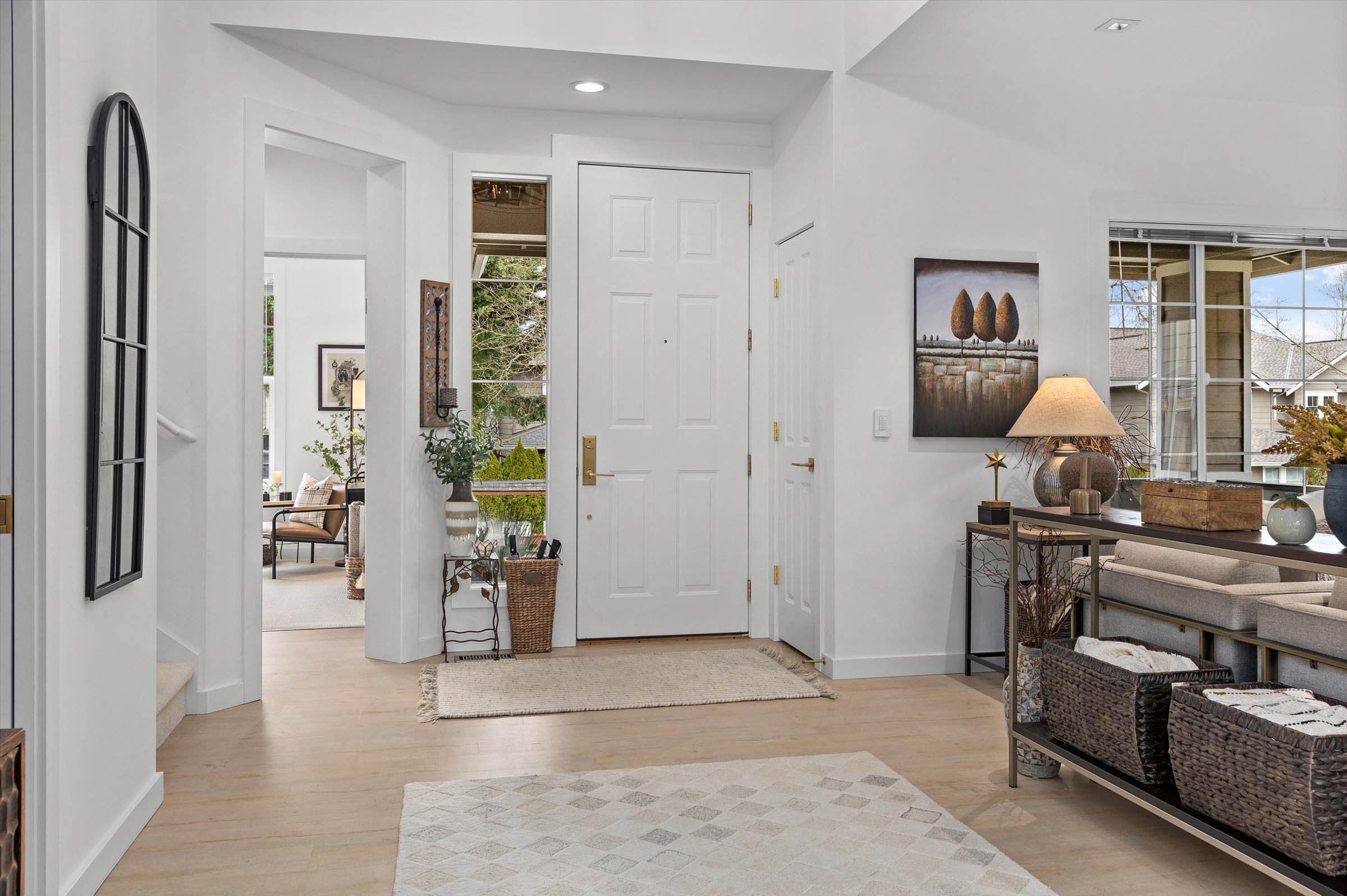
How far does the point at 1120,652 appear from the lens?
107 inches

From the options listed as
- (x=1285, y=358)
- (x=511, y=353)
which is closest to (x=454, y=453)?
(x=511, y=353)

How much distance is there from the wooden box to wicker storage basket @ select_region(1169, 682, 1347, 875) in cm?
40

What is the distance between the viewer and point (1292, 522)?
6.89 ft

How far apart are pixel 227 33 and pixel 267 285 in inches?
209

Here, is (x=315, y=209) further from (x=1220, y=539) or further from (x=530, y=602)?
(x=1220, y=539)

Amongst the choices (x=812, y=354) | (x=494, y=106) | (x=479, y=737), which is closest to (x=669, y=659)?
(x=479, y=737)

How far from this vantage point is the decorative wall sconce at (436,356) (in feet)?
15.3

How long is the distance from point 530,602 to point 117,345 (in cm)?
256

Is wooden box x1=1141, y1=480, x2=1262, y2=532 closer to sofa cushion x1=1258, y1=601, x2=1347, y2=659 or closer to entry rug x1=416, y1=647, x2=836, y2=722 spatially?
sofa cushion x1=1258, y1=601, x2=1347, y2=659

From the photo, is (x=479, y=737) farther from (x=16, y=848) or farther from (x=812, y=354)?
(x=812, y=354)

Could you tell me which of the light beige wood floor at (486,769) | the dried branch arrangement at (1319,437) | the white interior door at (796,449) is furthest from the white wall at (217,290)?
the dried branch arrangement at (1319,437)

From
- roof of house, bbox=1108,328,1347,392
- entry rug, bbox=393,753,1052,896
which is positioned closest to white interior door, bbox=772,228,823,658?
entry rug, bbox=393,753,1052,896

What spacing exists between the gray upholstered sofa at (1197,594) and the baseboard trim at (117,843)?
115 inches

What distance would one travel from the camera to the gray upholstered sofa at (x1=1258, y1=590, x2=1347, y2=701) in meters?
2.51
